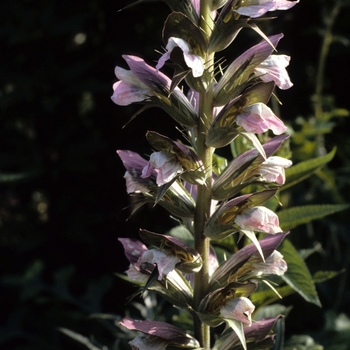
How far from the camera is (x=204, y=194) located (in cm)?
120

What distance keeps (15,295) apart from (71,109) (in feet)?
3.51

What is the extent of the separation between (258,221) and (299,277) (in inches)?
15.1

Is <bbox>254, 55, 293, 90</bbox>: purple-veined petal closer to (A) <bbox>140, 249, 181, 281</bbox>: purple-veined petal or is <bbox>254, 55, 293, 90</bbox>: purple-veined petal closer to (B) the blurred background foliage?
(A) <bbox>140, 249, 181, 281</bbox>: purple-veined petal

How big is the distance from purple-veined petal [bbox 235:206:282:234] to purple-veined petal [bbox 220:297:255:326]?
0.45 ft

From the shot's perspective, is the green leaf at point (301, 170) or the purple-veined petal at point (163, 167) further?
the green leaf at point (301, 170)

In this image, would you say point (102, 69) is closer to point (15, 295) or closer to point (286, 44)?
point (286, 44)

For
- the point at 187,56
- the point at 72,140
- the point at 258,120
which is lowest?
the point at 72,140

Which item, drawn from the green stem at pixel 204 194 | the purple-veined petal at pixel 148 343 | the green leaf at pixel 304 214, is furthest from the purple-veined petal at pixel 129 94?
the green leaf at pixel 304 214

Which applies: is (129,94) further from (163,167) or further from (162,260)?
(162,260)

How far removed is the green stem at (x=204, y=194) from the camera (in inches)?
44.9

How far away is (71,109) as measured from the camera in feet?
10.3

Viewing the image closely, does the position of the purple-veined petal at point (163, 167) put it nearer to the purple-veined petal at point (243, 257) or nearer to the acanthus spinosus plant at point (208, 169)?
the acanthus spinosus plant at point (208, 169)

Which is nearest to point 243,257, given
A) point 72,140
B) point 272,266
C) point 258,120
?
point 272,266

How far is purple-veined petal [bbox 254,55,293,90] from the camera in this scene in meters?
1.11
